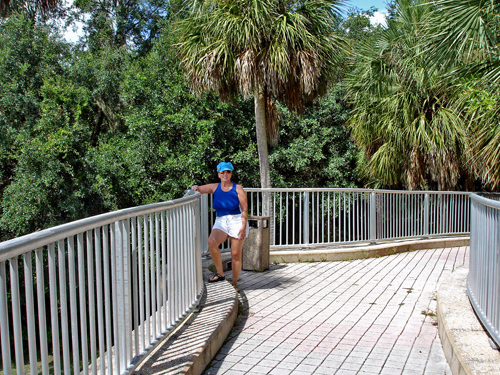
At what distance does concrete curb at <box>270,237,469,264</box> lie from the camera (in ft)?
30.4

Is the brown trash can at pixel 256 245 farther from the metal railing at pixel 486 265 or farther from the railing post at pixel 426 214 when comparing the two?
the railing post at pixel 426 214

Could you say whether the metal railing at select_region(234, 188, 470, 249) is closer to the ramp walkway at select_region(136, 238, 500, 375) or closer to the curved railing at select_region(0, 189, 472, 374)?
the ramp walkway at select_region(136, 238, 500, 375)

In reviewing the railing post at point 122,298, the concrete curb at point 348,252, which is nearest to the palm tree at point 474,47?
the concrete curb at point 348,252

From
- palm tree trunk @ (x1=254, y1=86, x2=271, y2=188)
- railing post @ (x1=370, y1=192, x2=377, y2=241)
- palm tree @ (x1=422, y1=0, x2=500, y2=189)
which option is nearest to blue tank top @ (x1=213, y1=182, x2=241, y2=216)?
palm tree @ (x1=422, y1=0, x2=500, y2=189)

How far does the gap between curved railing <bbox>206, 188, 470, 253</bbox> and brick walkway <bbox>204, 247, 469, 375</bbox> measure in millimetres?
1105

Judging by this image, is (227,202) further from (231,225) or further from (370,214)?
(370,214)

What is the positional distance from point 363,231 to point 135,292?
772cm

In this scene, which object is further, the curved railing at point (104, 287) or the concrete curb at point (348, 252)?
the concrete curb at point (348, 252)

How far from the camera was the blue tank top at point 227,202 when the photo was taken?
667cm

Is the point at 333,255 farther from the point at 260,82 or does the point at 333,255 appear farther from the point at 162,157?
the point at 162,157

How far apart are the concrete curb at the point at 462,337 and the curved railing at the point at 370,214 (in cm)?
389

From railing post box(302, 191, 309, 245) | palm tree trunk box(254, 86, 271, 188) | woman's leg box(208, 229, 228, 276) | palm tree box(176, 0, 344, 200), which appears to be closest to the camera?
woman's leg box(208, 229, 228, 276)

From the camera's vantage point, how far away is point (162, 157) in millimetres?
18141

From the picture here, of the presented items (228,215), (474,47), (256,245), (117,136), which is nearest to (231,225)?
(228,215)
